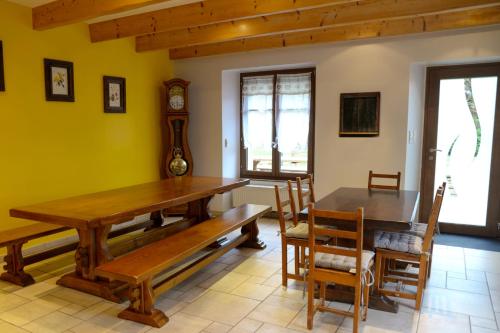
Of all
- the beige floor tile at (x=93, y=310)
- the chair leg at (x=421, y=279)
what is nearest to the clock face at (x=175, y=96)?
→ the beige floor tile at (x=93, y=310)

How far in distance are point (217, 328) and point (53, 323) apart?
111cm

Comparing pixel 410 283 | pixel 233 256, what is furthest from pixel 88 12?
pixel 410 283

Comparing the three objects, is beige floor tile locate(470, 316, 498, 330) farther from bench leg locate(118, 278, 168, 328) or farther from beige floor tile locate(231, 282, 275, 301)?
bench leg locate(118, 278, 168, 328)

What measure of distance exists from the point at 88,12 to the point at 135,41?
1.72 metres

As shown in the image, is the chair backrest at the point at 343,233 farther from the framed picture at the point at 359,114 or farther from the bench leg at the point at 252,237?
the framed picture at the point at 359,114

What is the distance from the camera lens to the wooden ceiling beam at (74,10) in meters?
3.16

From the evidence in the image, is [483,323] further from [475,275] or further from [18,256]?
[18,256]

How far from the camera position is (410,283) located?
9.30ft

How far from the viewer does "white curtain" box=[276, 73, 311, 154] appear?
5410 mm

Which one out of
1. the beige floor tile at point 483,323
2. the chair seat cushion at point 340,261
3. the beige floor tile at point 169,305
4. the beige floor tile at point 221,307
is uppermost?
the chair seat cushion at point 340,261

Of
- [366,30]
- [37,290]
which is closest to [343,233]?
[37,290]

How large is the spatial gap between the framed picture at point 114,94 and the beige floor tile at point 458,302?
400 centimetres

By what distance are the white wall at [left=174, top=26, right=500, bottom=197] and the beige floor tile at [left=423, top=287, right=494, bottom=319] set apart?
Result: 1.78m

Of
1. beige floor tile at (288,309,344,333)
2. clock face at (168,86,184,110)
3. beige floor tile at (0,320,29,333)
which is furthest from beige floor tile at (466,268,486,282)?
clock face at (168,86,184,110)
